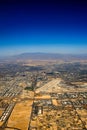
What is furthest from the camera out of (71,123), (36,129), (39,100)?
(39,100)

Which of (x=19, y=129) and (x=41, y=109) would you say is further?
(x=41, y=109)

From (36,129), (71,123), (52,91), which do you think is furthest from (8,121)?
(52,91)

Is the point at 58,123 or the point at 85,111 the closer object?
the point at 58,123

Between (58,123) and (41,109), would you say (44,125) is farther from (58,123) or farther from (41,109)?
(41,109)

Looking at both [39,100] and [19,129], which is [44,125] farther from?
[39,100]

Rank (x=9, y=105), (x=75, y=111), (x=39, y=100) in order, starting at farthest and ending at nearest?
(x=39, y=100) → (x=9, y=105) → (x=75, y=111)

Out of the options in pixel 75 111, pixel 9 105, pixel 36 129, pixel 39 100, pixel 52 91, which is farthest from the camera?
pixel 52 91

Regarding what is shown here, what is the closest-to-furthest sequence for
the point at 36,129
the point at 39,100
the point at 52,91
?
1. the point at 36,129
2. the point at 39,100
3. the point at 52,91

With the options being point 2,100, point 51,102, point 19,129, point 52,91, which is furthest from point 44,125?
point 52,91

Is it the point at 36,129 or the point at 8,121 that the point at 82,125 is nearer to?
the point at 36,129
